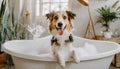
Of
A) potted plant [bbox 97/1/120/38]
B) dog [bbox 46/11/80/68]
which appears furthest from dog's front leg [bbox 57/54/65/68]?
potted plant [bbox 97/1/120/38]

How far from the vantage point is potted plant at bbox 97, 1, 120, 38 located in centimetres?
373

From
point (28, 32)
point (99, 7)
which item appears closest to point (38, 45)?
point (28, 32)

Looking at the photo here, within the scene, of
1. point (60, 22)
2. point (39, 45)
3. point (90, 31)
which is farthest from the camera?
point (90, 31)

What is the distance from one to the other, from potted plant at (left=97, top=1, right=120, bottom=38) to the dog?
1.67 m

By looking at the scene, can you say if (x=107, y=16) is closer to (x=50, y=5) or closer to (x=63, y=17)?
(x=50, y=5)

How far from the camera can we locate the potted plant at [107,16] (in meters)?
3.73

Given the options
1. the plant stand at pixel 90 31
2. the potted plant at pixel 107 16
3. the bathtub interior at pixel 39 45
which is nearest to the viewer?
the bathtub interior at pixel 39 45

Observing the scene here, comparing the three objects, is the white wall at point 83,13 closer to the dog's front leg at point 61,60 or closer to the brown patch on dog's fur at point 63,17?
the brown patch on dog's fur at point 63,17

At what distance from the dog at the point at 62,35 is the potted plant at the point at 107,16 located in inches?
65.9

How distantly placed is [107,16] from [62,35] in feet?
5.85

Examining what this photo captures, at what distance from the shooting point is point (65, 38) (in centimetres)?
220

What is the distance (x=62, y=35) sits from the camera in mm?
2164

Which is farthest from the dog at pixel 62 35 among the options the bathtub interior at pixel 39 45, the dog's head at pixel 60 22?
the bathtub interior at pixel 39 45

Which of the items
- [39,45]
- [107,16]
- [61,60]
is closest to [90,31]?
[107,16]
